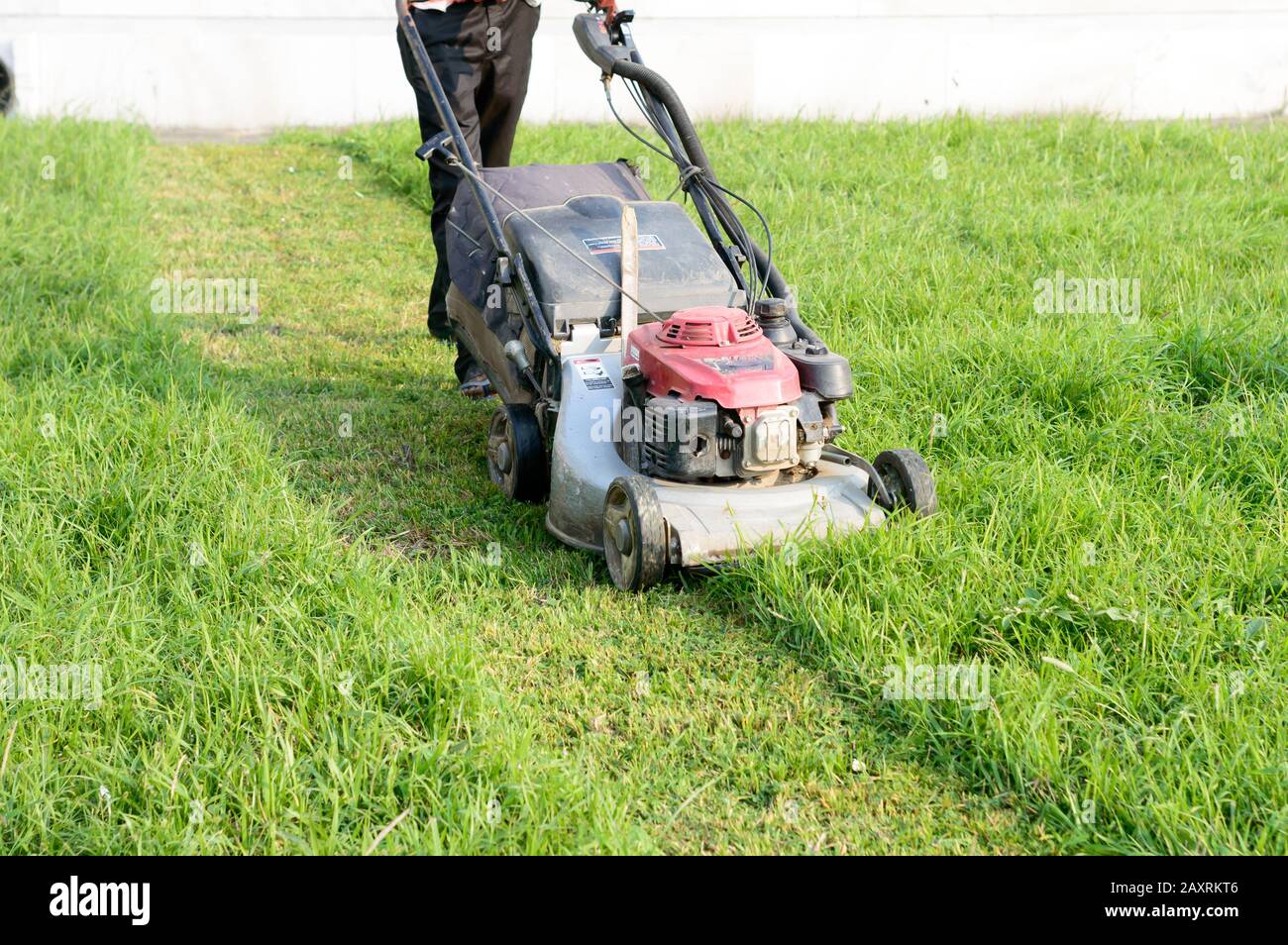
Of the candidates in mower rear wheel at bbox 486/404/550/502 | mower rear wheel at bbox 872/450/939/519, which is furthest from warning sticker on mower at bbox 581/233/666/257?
mower rear wheel at bbox 872/450/939/519

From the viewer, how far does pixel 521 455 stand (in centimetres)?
372

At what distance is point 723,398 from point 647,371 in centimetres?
27

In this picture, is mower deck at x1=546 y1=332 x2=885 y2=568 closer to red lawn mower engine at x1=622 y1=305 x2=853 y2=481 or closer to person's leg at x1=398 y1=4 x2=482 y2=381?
red lawn mower engine at x1=622 y1=305 x2=853 y2=481

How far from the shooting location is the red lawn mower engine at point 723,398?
318 cm

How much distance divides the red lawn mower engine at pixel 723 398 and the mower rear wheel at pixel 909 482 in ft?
0.60

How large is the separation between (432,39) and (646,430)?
2202 millimetres

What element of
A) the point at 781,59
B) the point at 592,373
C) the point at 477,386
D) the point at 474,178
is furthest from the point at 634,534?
the point at 781,59

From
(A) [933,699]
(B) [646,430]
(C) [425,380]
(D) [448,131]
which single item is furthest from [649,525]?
(C) [425,380]

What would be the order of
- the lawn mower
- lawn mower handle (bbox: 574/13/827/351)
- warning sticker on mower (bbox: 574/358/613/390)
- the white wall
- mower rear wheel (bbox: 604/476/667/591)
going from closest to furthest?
mower rear wheel (bbox: 604/476/667/591) → the lawn mower → warning sticker on mower (bbox: 574/358/613/390) → lawn mower handle (bbox: 574/13/827/351) → the white wall

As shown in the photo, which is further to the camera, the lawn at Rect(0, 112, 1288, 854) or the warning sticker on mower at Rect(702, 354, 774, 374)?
the warning sticker on mower at Rect(702, 354, 774, 374)

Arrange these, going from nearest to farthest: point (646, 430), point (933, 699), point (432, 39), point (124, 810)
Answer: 1. point (124, 810)
2. point (933, 699)
3. point (646, 430)
4. point (432, 39)

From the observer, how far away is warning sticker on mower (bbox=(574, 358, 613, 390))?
3502 millimetres

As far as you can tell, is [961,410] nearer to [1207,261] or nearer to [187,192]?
[1207,261]

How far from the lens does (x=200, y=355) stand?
4898 millimetres
